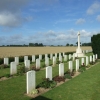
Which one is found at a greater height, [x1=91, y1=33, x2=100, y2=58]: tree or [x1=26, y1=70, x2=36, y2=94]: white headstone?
[x1=91, y1=33, x2=100, y2=58]: tree

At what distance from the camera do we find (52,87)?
857 cm

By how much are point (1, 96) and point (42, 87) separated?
227 centimetres

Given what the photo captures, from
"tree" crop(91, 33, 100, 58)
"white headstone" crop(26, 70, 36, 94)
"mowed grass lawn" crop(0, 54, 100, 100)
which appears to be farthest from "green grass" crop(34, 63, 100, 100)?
"tree" crop(91, 33, 100, 58)

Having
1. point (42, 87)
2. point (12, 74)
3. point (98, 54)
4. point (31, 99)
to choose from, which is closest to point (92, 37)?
point (98, 54)

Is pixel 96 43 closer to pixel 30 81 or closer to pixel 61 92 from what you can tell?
pixel 61 92

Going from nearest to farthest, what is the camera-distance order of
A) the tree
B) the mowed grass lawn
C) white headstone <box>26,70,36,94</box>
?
1. the mowed grass lawn
2. white headstone <box>26,70,36,94</box>
3. the tree

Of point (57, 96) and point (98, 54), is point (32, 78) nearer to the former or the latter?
point (57, 96)

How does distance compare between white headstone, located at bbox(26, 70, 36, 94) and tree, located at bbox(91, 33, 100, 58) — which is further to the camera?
tree, located at bbox(91, 33, 100, 58)

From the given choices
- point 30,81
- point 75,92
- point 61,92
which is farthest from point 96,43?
point 30,81

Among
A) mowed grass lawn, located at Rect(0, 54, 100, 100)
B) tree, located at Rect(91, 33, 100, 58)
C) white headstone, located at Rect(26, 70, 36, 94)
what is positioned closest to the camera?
mowed grass lawn, located at Rect(0, 54, 100, 100)

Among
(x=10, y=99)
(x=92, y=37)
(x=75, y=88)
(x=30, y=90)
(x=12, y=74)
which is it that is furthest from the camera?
(x=92, y=37)

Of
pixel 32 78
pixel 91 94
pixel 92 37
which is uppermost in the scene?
pixel 92 37

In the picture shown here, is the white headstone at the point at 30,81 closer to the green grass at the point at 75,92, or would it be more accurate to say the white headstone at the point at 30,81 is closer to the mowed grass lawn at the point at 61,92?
the mowed grass lawn at the point at 61,92

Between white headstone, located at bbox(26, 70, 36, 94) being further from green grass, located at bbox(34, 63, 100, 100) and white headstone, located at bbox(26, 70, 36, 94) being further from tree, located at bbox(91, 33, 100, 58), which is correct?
tree, located at bbox(91, 33, 100, 58)
